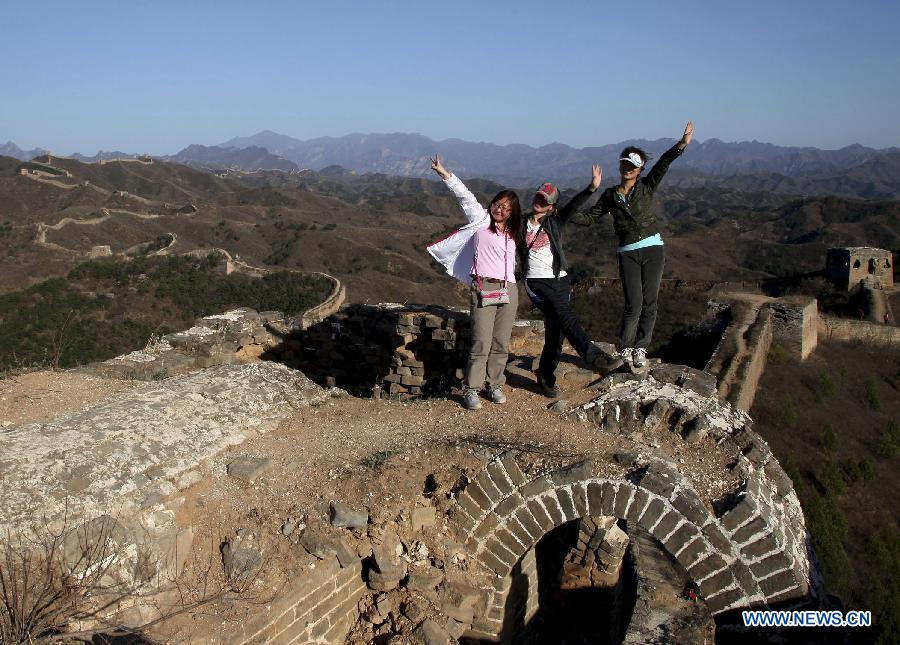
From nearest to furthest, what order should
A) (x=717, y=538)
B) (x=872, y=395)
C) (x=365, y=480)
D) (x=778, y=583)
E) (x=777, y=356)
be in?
(x=778, y=583) → (x=717, y=538) → (x=365, y=480) → (x=872, y=395) → (x=777, y=356)

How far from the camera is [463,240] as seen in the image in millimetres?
5172

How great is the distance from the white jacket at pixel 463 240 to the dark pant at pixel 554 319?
1.79 feet

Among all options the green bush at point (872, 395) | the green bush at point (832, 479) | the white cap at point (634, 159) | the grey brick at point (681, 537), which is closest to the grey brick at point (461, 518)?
the grey brick at point (681, 537)

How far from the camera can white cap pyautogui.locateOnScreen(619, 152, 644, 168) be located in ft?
16.6

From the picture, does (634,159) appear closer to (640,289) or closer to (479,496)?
(640,289)

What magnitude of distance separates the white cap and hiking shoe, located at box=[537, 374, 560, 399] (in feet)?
6.34

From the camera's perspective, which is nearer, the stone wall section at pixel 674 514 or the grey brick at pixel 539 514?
the stone wall section at pixel 674 514

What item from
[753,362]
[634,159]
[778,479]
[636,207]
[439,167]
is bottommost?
[753,362]

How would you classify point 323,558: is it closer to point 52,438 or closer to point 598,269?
point 52,438

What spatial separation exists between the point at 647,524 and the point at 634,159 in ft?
9.03

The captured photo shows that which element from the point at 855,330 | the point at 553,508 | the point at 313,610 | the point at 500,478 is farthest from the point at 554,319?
the point at 855,330

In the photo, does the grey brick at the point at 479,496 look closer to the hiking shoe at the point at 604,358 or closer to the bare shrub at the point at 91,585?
the bare shrub at the point at 91,585

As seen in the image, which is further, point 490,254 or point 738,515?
point 490,254

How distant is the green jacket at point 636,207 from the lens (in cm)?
511
